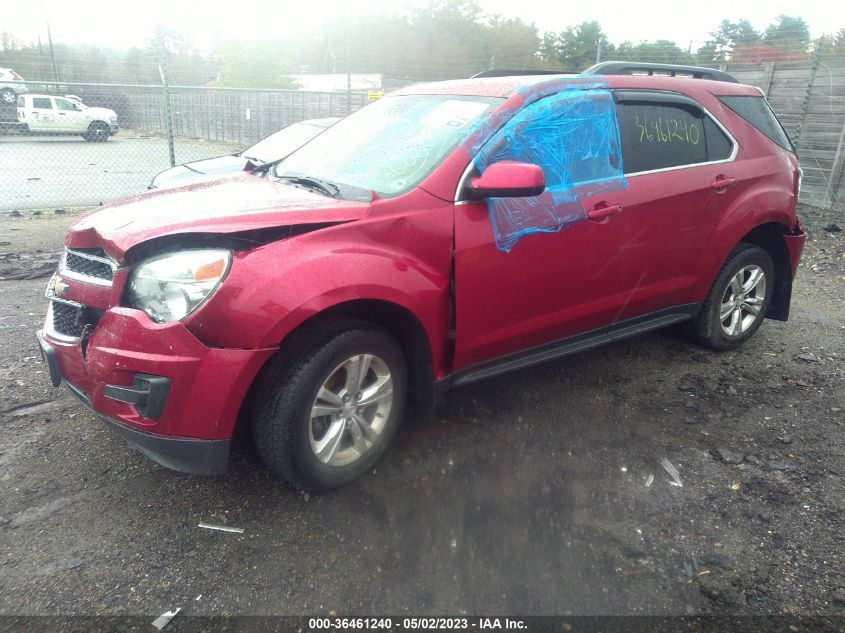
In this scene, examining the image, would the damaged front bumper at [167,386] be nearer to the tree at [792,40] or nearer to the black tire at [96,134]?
the tree at [792,40]

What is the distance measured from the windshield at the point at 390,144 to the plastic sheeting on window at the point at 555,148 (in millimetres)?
163

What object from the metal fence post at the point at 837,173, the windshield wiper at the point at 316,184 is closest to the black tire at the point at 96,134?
the windshield wiper at the point at 316,184

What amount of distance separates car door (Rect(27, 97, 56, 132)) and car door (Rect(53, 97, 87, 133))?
0.71 feet

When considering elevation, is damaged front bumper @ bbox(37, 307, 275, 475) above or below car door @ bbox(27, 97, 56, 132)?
below

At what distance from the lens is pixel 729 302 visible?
4.54m

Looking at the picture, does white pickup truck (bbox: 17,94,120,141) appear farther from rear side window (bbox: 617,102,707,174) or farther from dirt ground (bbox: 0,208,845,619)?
rear side window (bbox: 617,102,707,174)

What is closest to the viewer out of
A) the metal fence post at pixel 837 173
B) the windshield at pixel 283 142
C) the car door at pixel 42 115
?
the windshield at pixel 283 142

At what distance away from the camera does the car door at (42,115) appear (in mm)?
14070

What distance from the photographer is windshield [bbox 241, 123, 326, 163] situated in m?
7.61

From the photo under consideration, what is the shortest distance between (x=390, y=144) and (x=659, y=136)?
163cm

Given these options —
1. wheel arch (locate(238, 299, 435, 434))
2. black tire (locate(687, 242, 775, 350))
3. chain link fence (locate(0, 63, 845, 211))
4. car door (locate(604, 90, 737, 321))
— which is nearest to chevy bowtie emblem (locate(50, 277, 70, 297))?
wheel arch (locate(238, 299, 435, 434))

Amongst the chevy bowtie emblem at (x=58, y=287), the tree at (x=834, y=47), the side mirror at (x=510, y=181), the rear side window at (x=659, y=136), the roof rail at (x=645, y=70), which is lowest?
the chevy bowtie emblem at (x=58, y=287)

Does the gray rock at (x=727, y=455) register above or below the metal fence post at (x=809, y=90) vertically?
below

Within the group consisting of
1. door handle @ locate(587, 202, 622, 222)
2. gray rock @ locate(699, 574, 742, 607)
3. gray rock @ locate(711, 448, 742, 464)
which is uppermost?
door handle @ locate(587, 202, 622, 222)
